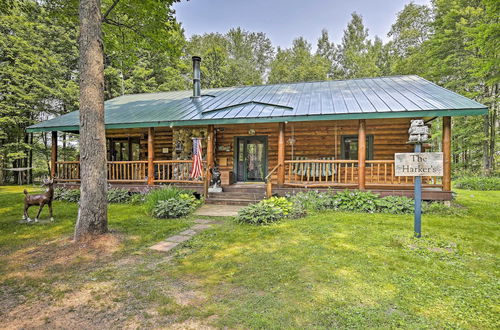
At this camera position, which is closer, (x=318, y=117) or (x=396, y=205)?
(x=396, y=205)

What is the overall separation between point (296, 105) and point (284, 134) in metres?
1.14

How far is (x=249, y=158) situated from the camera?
11.6 m

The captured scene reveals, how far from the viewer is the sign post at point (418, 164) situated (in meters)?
4.91

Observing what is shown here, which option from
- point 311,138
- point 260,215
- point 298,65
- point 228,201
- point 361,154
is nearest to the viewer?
point 260,215

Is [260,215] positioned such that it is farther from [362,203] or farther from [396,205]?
[396,205]

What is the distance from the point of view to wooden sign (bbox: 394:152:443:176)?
4898 millimetres

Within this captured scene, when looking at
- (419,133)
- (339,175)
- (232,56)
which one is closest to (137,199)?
(339,175)

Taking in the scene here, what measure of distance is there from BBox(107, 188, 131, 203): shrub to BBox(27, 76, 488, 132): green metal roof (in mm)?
2453

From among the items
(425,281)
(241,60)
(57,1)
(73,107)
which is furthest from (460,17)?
(73,107)

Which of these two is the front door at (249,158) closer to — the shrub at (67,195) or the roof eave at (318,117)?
the roof eave at (318,117)

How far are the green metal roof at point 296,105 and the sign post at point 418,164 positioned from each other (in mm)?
2726

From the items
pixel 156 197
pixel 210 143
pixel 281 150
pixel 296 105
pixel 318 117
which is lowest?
pixel 156 197

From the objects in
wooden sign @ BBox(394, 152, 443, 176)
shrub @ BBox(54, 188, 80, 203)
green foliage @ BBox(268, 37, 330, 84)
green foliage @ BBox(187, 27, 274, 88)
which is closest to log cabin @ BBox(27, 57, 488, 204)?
shrub @ BBox(54, 188, 80, 203)

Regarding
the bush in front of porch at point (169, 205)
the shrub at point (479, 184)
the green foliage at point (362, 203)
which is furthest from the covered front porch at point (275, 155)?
the shrub at point (479, 184)
